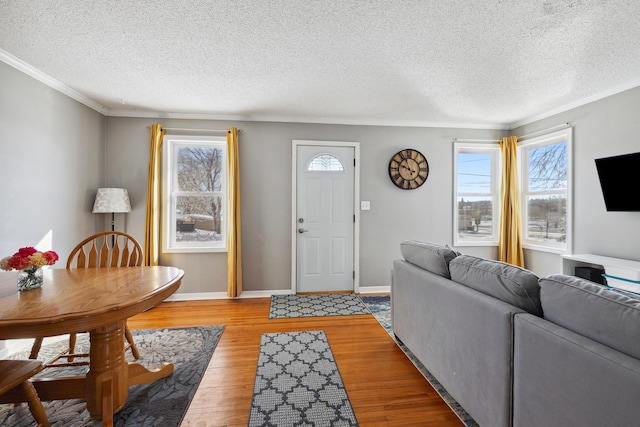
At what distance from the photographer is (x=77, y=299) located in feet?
4.24

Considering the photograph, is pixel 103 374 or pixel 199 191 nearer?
pixel 103 374

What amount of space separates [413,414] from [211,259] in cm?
294

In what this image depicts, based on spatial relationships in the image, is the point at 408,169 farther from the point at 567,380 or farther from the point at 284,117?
the point at 567,380

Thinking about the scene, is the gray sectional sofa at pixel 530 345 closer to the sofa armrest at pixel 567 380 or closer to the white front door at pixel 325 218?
the sofa armrest at pixel 567 380

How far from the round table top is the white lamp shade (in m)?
1.47

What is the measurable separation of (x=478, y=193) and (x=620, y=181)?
1.56 m

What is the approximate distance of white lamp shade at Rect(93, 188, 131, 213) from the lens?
3146 millimetres

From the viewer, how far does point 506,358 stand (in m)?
1.19

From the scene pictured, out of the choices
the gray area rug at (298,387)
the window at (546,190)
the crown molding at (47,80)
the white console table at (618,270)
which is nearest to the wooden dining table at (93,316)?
the gray area rug at (298,387)

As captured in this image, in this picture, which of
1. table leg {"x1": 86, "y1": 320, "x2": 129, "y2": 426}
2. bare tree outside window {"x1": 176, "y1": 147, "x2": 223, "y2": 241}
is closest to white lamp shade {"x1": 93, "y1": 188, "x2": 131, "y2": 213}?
bare tree outside window {"x1": 176, "y1": 147, "x2": 223, "y2": 241}

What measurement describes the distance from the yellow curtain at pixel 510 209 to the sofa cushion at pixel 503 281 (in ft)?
9.57

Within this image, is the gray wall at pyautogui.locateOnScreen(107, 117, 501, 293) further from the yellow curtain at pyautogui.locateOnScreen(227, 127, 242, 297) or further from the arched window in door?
the arched window in door

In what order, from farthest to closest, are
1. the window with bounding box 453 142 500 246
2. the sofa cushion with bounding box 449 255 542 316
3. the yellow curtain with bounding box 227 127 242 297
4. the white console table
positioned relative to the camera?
1. the window with bounding box 453 142 500 246
2. the yellow curtain with bounding box 227 127 242 297
3. the white console table
4. the sofa cushion with bounding box 449 255 542 316

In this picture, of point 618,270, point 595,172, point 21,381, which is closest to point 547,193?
point 595,172
